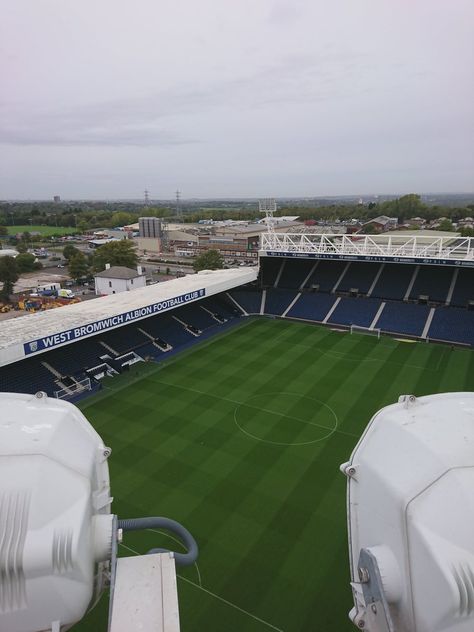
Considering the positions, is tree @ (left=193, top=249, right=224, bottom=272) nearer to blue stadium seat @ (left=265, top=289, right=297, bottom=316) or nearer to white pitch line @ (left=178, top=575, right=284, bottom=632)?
blue stadium seat @ (left=265, top=289, right=297, bottom=316)

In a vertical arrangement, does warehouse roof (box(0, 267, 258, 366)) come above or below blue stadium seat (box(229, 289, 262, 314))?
above

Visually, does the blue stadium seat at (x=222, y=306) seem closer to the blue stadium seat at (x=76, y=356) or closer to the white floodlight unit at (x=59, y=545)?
the blue stadium seat at (x=76, y=356)

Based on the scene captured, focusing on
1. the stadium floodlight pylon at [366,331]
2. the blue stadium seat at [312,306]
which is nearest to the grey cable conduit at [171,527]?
the stadium floodlight pylon at [366,331]

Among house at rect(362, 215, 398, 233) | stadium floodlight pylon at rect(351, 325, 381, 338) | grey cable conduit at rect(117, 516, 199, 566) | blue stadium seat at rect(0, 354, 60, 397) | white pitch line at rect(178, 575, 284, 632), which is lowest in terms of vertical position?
white pitch line at rect(178, 575, 284, 632)

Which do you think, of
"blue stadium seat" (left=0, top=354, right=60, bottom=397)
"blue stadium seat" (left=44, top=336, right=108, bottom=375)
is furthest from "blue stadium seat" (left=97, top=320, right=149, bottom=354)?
"blue stadium seat" (left=0, top=354, right=60, bottom=397)

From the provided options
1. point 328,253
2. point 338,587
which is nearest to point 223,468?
point 338,587

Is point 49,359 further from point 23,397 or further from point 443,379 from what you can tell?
point 443,379

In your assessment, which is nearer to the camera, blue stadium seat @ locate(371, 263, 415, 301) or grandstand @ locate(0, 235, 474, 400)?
grandstand @ locate(0, 235, 474, 400)

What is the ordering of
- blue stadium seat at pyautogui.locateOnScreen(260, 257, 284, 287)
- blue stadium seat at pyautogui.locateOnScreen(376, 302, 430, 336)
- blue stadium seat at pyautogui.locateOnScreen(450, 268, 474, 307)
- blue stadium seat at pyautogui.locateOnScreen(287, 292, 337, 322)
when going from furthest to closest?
blue stadium seat at pyautogui.locateOnScreen(260, 257, 284, 287)
blue stadium seat at pyautogui.locateOnScreen(287, 292, 337, 322)
blue stadium seat at pyautogui.locateOnScreen(450, 268, 474, 307)
blue stadium seat at pyautogui.locateOnScreen(376, 302, 430, 336)
